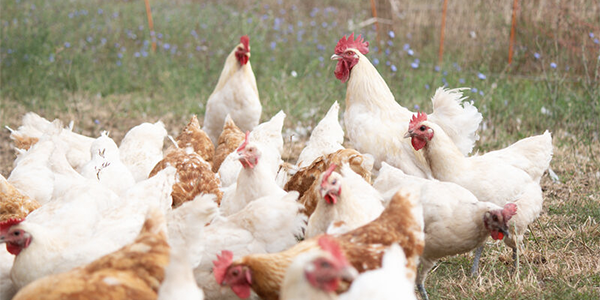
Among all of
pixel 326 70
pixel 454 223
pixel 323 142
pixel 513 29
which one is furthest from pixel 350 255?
pixel 513 29

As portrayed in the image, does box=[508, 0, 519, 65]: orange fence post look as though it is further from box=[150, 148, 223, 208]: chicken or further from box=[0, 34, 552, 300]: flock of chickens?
box=[150, 148, 223, 208]: chicken

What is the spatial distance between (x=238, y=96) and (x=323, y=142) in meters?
1.44

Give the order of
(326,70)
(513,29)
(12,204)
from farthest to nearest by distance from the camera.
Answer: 1. (326,70)
2. (513,29)
3. (12,204)

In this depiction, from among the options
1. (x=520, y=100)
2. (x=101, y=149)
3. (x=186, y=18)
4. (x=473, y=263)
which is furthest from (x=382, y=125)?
(x=186, y=18)

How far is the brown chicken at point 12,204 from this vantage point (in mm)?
4305

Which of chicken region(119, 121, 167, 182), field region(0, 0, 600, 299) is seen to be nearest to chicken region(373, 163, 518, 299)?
field region(0, 0, 600, 299)

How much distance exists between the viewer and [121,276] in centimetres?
272

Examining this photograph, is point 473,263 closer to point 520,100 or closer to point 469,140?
point 469,140

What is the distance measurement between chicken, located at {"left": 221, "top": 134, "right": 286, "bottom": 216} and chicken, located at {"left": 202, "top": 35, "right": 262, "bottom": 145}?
88.8 inches

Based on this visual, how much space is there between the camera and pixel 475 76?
8.42 m

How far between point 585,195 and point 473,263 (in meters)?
1.74

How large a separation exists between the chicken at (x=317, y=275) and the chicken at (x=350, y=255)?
0.55 meters

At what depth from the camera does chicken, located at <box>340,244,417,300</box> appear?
2529 millimetres

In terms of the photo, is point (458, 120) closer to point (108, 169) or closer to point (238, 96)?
point (238, 96)
